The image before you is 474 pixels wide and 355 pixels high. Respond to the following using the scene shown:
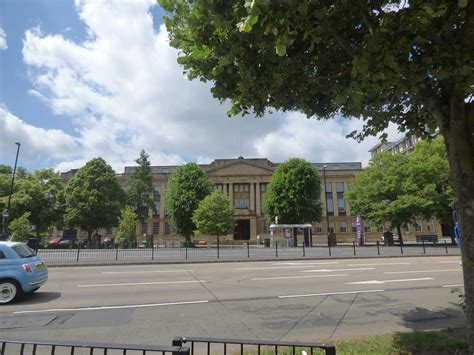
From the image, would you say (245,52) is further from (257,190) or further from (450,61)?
(257,190)

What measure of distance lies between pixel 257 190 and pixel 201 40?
6586cm

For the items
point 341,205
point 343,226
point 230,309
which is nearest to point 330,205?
point 341,205

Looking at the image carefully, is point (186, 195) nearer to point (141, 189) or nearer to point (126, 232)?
point (126, 232)

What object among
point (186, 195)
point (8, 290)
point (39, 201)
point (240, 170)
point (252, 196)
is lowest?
point (8, 290)

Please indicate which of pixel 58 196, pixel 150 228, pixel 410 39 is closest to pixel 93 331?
pixel 410 39

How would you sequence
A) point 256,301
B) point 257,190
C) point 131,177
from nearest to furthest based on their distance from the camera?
point 256,301 < point 131,177 < point 257,190

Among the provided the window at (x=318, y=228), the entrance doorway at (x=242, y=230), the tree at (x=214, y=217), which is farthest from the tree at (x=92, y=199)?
the window at (x=318, y=228)

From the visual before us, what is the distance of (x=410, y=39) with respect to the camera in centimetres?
420

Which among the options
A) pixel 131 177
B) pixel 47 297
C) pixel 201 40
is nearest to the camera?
pixel 201 40

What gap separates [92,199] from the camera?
47.4 metres

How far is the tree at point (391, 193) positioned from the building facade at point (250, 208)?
64.4 ft

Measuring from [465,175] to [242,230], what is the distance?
64116 millimetres

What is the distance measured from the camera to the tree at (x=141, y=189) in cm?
6250

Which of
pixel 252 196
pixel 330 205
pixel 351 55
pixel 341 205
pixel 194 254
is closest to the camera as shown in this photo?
pixel 351 55
